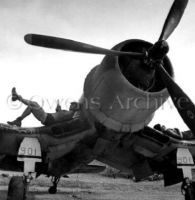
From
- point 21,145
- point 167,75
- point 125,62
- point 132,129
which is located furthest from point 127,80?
point 21,145

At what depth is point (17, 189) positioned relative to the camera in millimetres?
7301

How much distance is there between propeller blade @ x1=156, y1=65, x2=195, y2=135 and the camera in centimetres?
618

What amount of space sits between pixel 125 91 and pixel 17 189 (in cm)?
390

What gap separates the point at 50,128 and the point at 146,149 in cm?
299

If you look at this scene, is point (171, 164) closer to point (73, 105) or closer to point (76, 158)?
point (76, 158)

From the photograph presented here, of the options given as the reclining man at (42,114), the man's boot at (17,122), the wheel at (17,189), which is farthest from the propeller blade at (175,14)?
the wheel at (17,189)

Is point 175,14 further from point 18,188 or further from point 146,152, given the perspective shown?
point 18,188

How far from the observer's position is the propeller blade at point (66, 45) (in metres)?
6.00

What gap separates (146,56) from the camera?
604 centimetres

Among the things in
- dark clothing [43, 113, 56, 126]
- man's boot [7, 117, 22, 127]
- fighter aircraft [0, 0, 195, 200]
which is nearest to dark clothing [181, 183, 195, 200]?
fighter aircraft [0, 0, 195, 200]

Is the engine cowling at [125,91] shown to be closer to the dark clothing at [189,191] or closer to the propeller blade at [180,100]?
the propeller blade at [180,100]

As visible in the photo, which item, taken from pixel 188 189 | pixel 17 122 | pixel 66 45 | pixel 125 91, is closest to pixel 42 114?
pixel 17 122

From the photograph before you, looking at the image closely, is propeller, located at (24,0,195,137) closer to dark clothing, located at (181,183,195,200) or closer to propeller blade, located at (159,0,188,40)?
propeller blade, located at (159,0,188,40)

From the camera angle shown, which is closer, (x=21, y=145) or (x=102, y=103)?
(x=102, y=103)
